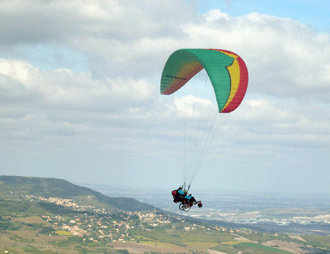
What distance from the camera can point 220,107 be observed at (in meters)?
47.0

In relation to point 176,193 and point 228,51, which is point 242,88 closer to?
point 228,51

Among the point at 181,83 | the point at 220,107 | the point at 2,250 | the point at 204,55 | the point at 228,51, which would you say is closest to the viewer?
the point at 220,107

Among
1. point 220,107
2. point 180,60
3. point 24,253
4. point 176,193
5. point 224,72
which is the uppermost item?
point 180,60

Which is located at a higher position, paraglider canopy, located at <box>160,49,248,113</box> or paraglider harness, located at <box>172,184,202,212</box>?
paraglider canopy, located at <box>160,49,248,113</box>

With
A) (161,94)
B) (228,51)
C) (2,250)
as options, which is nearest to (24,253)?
(2,250)

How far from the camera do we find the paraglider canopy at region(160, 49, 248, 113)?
4712 centimetres

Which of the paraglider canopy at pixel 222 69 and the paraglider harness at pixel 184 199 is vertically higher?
the paraglider canopy at pixel 222 69

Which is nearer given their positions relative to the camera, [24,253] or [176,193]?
[176,193]

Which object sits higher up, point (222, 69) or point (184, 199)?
point (222, 69)

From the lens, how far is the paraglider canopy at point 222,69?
47.1m

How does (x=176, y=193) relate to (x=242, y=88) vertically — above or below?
below

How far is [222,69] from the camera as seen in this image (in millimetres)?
48531

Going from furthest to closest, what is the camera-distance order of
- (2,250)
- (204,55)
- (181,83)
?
(2,250)
(181,83)
(204,55)

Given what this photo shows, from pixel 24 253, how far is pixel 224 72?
180 m
